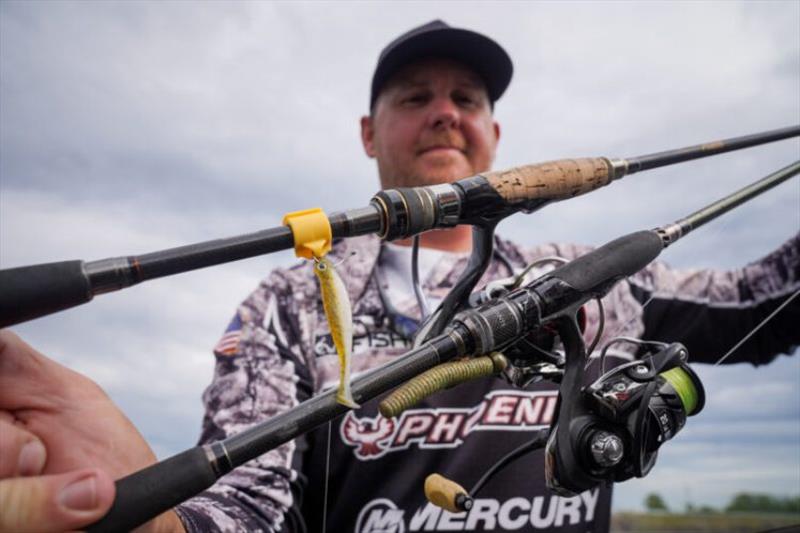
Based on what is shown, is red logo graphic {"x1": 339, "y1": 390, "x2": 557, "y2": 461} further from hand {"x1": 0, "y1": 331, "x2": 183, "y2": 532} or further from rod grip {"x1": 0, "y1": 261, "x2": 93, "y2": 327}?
rod grip {"x1": 0, "y1": 261, "x2": 93, "y2": 327}

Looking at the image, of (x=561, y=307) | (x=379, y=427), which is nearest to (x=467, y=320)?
(x=561, y=307)

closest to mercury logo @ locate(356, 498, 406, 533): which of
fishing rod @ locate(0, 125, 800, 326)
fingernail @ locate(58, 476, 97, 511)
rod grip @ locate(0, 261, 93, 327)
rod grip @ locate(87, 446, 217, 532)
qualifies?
fishing rod @ locate(0, 125, 800, 326)

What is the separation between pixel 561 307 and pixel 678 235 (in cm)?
61

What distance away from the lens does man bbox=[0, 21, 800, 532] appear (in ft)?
8.57

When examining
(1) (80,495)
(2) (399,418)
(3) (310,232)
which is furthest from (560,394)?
(2) (399,418)

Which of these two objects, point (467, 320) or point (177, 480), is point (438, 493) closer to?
point (467, 320)

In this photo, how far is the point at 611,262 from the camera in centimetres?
142

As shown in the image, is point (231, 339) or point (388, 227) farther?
→ point (231, 339)

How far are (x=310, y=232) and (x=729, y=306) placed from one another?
3.00m

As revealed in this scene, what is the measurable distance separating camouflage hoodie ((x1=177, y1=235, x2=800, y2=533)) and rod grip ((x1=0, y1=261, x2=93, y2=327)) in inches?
65.6

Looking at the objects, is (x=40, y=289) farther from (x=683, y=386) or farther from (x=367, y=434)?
(x=367, y=434)

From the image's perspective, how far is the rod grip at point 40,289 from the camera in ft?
2.68

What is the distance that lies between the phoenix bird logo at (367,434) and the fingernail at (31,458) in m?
1.85

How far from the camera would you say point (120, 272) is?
0.86m
